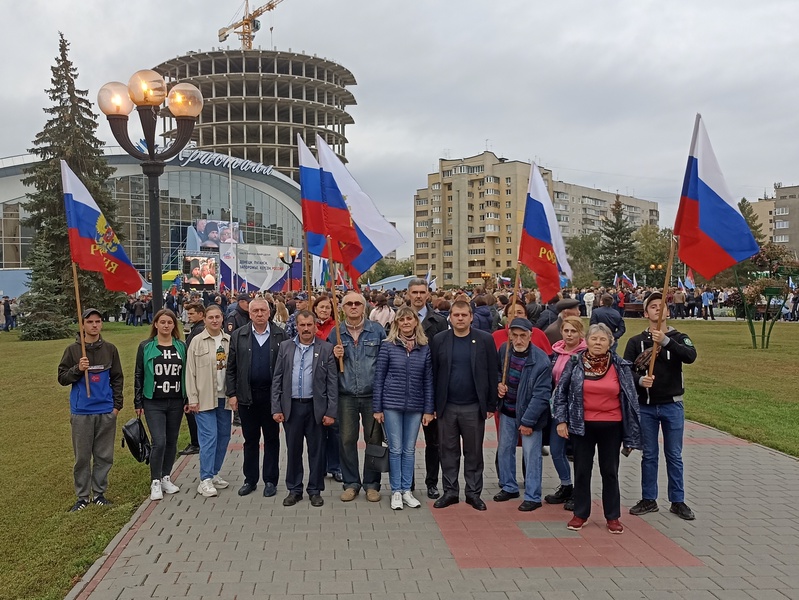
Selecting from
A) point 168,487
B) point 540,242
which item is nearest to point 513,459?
point 540,242

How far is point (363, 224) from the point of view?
7.97m

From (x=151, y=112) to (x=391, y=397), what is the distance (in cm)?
574

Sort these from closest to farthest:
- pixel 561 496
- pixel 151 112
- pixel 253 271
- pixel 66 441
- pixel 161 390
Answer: pixel 561 496, pixel 161 390, pixel 151 112, pixel 66 441, pixel 253 271

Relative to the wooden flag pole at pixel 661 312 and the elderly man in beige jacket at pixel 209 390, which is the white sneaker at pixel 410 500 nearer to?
the elderly man in beige jacket at pixel 209 390

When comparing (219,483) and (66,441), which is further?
(66,441)

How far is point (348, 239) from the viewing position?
299 inches

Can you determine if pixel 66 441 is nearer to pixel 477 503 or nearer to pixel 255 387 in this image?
pixel 255 387

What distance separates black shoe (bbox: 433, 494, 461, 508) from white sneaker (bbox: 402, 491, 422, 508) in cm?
18

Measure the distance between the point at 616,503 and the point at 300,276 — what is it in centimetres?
2772

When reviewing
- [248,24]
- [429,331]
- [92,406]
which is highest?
[248,24]

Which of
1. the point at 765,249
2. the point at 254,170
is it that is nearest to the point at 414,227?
the point at 254,170

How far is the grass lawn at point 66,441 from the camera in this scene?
17.6 feet

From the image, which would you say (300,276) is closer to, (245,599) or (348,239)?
(348,239)

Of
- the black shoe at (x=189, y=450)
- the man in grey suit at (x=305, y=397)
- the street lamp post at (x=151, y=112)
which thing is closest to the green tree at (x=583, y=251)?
the street lamp post at (x=151, y=112)
